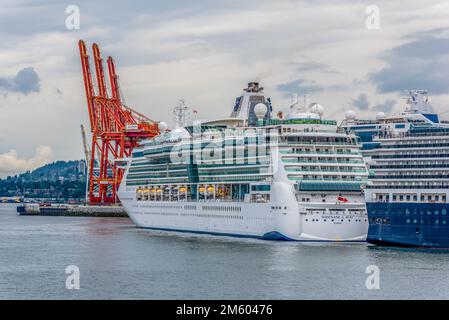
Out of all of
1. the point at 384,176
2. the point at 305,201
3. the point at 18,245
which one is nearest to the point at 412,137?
the point at 384,176

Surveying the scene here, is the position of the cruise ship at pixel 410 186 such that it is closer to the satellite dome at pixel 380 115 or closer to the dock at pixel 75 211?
the satellite dome at pixel 380 115

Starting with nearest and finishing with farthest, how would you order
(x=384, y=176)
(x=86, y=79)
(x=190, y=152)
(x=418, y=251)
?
(x=418, y=251)
(x=384, y=176)
(x=190, y=152)
(x=86, y=79)

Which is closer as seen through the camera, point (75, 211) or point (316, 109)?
point (316, 109)

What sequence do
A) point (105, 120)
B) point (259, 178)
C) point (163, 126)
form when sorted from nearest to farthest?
point (259, 178), point (163, 126), point (105, 120)

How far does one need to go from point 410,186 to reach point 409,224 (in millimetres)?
2348

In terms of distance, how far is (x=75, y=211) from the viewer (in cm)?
12581

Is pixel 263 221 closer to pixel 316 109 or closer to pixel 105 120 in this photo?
pixel 316 109

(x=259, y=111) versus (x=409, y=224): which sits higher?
(x=259, y=111)

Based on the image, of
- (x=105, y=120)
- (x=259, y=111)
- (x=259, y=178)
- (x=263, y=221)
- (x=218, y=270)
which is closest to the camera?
(x=218, y=270)

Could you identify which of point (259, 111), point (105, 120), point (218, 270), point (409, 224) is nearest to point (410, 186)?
point (409, 224)

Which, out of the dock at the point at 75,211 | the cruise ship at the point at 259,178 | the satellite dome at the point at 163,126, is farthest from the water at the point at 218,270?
the dock at the point at 75,211

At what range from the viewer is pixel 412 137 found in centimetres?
5578
